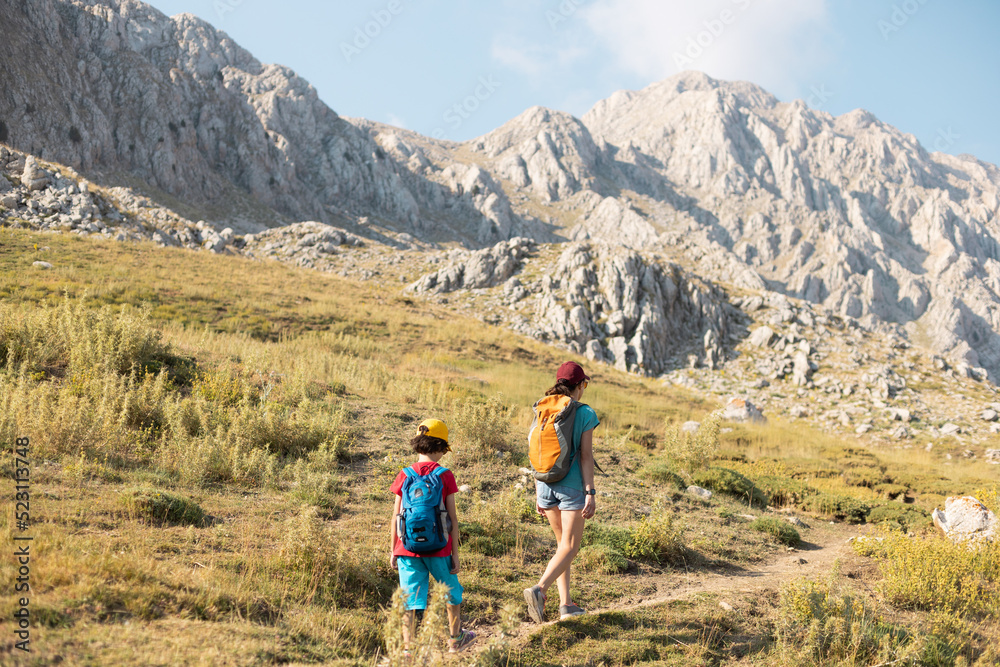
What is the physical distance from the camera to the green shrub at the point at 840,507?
1055 centimetres

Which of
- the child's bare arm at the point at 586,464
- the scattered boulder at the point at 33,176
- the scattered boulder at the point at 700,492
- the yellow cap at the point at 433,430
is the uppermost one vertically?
the scattered boulder at the point at 33,176

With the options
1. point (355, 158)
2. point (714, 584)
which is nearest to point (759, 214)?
point (355, 158)

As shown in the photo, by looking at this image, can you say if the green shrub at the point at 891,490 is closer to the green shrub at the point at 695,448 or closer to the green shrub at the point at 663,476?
the green shrub at the point at 695,448

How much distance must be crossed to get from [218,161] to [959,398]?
83.2 metres

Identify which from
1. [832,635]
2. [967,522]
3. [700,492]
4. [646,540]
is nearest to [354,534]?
[646,540]

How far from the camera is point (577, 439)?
470 centimetres

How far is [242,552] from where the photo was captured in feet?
16.1

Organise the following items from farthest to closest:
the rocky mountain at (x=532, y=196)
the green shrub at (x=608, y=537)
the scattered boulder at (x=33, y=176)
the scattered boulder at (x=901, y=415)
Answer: the rocky mountain at (x=532, y=196) < the scattered boulder at (x=33, y=176) < the scattered boulder at (x=901, y=415) < the green shrub at (x=608, y=537)

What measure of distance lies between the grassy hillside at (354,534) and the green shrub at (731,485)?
5 cm

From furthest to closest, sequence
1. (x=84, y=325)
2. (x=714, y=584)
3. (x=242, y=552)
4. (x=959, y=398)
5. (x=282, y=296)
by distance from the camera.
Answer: (x=959, y=398) < (x=282, y=296) < (x=84, y=325) < (x=714, y=584) < (x=242, y=552)

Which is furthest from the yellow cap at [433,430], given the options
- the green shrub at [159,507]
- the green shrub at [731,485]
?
the green shrub at [731,485]

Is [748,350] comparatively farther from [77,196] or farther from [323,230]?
[77,196]

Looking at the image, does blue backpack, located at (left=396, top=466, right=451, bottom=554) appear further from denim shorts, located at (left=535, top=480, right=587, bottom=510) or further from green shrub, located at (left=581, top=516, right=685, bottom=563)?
green shrub, located at (left=581, top=516, right=685, bottom=563)

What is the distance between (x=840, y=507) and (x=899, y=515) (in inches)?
45.9
